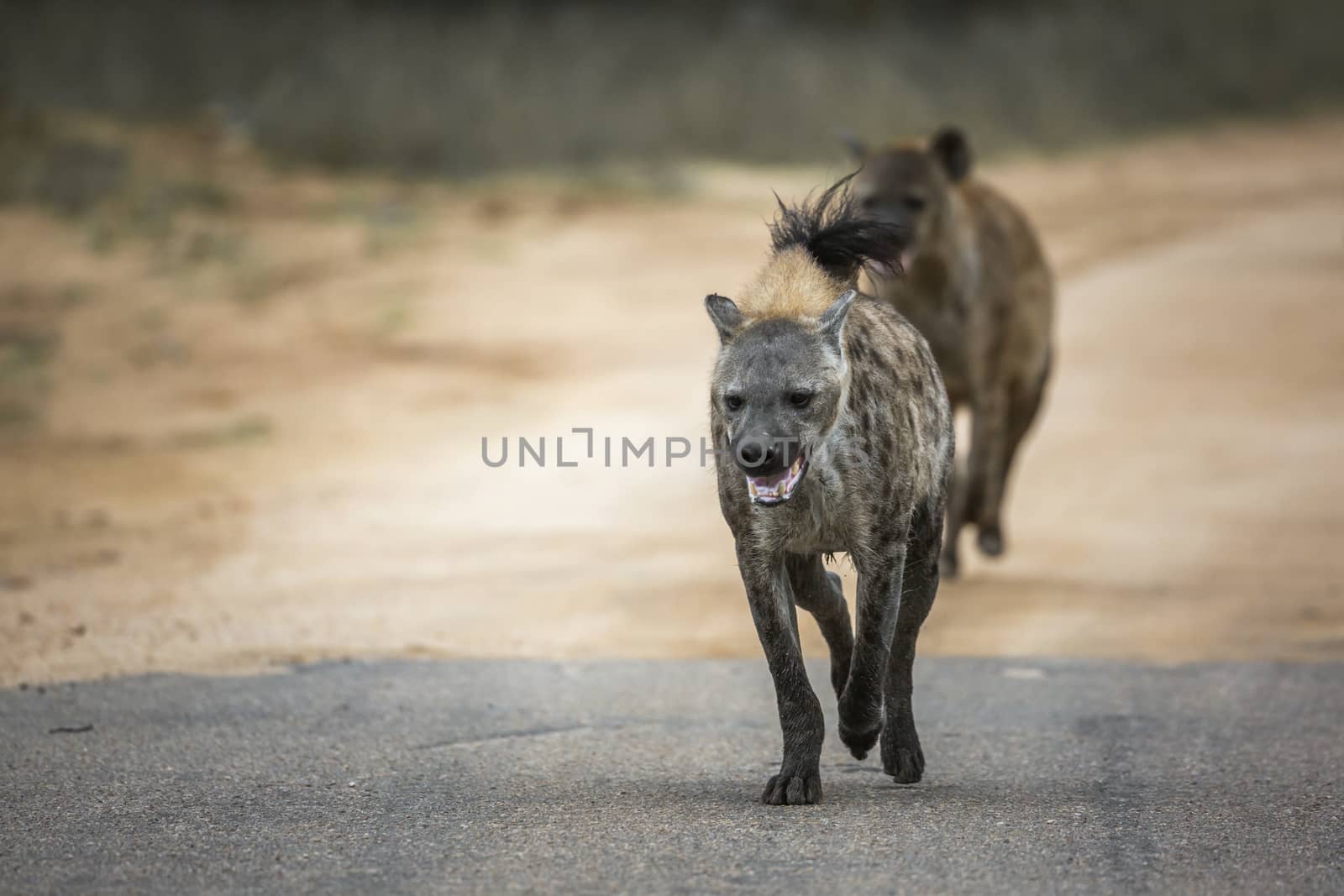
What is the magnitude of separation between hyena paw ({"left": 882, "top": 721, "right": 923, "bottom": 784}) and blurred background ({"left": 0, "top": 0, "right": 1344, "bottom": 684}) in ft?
6.81

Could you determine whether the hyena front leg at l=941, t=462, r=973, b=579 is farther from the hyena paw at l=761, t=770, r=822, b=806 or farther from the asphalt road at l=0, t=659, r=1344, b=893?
the hyena paw at l=761, t=770, r=822, b=806

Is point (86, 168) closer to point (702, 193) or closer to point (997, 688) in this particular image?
point (702, 193)

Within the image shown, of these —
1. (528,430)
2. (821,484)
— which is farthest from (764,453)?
(528,430)

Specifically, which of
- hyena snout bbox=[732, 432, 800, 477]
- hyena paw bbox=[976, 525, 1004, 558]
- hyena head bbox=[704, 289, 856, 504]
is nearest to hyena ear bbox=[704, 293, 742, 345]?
hyena head bbox=[704, 289, 856, 504]

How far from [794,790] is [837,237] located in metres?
1.50

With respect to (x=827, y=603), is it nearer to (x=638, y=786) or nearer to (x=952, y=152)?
(x=638, y=786)

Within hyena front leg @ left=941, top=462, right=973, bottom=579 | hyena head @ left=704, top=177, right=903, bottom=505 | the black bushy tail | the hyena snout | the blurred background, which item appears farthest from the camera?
hyena front leg @ left=941, top=462, right=973, bottom=579

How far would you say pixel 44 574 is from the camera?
25.4 feet

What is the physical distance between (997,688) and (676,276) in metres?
10.4

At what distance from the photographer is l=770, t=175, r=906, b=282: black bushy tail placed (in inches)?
192

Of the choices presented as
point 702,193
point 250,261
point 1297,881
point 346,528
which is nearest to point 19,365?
point 250,261

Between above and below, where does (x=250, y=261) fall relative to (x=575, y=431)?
above

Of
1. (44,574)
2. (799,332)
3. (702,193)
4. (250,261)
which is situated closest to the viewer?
(799,332)

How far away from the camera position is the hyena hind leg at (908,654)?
15.1ft
